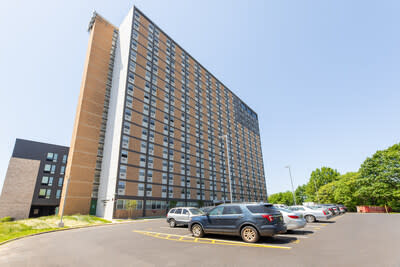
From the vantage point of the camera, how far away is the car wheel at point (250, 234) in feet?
25.3

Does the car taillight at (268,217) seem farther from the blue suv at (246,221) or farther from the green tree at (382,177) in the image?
the green tree at (382,177)

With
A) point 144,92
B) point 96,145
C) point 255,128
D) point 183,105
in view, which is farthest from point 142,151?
point 255,128

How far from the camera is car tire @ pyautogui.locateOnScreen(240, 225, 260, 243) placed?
7.70 m

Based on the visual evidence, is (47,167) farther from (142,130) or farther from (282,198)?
(282,198)

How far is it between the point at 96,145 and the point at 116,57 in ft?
71.2

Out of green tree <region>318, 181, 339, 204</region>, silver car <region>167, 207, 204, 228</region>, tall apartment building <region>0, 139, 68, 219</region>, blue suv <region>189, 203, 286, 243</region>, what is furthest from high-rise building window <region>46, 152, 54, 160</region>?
green tree <region>318, 181, 339, 204</region>

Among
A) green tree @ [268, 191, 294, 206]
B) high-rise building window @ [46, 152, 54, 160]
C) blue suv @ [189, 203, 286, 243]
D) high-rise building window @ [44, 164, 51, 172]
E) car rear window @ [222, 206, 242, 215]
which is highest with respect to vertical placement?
high-rise building window @ [46, 152, 54, 160]

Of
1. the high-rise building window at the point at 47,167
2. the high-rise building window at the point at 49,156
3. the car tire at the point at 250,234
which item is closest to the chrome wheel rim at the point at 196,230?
the car tire at the point at 250,234

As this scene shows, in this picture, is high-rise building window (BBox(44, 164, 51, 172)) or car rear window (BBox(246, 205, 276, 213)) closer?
car rear window (BBox(246, 205, 276, 213))

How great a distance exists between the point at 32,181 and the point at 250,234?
5554cm

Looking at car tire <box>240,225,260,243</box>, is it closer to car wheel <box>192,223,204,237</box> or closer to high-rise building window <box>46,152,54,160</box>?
car wheel <box>192,223,204,237</box>

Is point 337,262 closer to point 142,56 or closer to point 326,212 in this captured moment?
point 326,212

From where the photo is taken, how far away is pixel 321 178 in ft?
218

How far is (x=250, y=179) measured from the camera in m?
67.3
